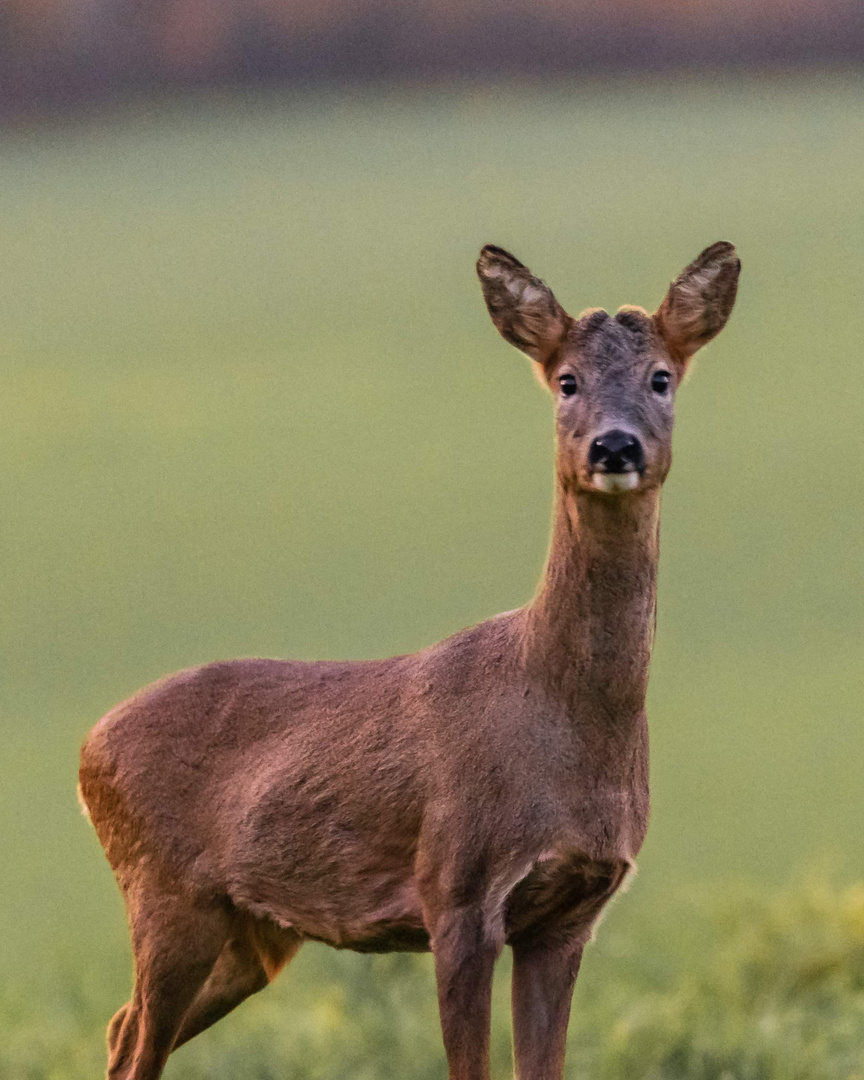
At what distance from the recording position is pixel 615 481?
695 centimetres

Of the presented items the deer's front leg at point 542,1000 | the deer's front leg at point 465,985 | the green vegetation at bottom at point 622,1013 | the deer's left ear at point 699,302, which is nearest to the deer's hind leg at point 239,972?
the deer's front leg at point 542,1000

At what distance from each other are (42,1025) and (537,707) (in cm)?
511

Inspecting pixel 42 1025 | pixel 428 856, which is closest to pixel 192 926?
pixel 428 856

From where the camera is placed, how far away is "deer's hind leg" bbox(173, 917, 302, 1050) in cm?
841

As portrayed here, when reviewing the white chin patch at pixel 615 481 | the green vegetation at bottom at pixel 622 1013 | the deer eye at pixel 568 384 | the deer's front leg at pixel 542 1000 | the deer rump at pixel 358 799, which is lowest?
the green vegetation at bottom at pixel 622 1013

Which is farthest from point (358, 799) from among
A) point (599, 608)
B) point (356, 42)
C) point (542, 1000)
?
point (356, 42)

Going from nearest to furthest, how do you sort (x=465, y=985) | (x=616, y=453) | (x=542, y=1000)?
(x=616, y=453)
(x=465, y=985)
(x=542, y=1000)

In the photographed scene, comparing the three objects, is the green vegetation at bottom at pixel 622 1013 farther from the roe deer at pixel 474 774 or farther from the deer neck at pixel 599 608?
the deer neck at pixel 599 608

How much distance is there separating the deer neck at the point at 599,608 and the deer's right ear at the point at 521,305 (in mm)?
547

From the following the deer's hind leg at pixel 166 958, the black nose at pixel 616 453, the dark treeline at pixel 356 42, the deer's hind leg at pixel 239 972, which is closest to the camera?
the black nose at pixel 616 453

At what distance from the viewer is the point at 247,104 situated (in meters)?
25.9

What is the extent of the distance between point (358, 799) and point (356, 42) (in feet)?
66.2

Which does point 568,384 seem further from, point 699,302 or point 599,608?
point 599,608

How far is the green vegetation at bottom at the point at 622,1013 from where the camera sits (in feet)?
32.3
